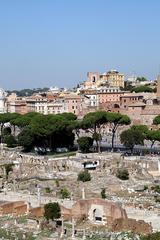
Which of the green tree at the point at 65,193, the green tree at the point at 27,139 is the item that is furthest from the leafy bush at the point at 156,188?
the green tree at the point at 27,139

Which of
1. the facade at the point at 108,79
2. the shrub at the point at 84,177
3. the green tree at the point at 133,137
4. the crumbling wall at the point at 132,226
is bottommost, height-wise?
the crumbling wall at the point at 132,226

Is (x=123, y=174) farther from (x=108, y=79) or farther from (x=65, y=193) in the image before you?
(x=108, y=79)

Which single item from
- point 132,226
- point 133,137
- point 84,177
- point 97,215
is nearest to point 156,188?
point 84,177

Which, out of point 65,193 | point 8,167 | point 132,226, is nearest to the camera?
point 132,226

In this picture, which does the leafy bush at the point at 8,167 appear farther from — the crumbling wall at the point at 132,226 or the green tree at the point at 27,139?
the crumbling wall at the point at 132,226

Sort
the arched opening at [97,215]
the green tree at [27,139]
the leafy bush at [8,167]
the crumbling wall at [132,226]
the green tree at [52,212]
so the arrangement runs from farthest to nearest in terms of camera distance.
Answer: the green tree at [27,139] < the leafy bush at [8,167] < the arched opening at [97,215] < the green tree at [52,212] < the crumbling wall at [132,226]

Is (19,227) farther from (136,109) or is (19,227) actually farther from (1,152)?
(136,109)

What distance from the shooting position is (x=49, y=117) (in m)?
42.2

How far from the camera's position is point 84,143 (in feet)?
131

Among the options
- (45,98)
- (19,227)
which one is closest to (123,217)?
(19,227)

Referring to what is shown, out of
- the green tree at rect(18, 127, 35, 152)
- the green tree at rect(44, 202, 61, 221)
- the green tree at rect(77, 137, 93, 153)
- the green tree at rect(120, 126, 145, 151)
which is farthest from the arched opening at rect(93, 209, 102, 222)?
the green tree at rect(18, 127, 35, 152)

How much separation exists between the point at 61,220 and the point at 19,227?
1672 mm

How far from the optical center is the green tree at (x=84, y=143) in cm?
3997

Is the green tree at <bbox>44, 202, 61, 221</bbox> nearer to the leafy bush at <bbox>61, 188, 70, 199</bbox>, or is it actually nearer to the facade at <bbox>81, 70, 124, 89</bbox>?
the leafy bush at <bbox>61, 188, 70, 199</bbox>
